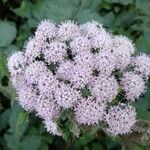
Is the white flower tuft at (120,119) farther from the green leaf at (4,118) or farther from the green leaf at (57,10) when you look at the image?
the green leaf at (4,118)

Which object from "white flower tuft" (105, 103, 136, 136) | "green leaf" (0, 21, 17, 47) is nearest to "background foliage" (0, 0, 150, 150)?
"green leaf" (0, 21, 17, 47)

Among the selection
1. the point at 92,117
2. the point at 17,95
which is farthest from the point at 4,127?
the point at 92,117

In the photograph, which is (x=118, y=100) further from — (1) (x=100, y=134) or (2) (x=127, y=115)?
(1) (x=100, y=134)

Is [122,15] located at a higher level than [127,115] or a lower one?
higher

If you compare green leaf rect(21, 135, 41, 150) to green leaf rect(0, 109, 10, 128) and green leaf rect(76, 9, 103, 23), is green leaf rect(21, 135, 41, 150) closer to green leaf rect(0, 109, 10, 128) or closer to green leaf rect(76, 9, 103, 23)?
green leaf rect(0, 109, 10, 128)

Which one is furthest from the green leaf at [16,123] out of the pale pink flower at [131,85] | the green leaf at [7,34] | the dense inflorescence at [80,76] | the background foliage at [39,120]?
the pale pink flower at [131,85]

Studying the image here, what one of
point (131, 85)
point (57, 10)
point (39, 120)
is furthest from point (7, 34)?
point (131, 85)

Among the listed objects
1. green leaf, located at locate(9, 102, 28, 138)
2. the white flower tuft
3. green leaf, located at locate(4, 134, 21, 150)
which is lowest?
green leaf, located at locate(4, 134, 21, 150)

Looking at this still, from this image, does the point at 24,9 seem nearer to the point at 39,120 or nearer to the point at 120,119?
the point at 39,120
